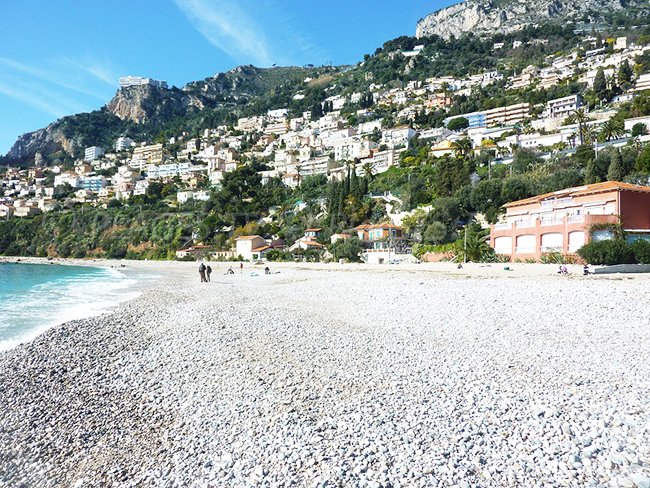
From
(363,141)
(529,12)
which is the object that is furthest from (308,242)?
(529,12)

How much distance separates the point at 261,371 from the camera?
7305 mm

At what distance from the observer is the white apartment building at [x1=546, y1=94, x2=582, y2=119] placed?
73.3 m

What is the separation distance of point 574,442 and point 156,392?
19.7ft

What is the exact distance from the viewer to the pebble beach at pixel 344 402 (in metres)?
4.23

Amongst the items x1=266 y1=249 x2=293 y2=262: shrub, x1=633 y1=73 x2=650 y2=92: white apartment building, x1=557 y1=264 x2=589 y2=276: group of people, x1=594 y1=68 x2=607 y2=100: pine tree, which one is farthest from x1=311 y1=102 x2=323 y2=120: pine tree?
x1=557 y1=264 x2=589 y2=276: group of people

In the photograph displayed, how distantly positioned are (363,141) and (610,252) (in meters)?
73.5

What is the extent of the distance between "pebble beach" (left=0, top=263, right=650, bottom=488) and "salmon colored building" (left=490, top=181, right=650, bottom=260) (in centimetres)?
1299

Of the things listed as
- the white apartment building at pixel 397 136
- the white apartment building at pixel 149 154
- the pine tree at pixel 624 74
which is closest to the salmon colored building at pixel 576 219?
the white apartment building at pixel 397 136

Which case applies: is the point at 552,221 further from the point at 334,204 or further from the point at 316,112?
the point at 316,112

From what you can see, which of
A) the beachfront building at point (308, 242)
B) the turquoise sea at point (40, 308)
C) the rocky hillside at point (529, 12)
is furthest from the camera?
the rocky hillside at point (529, 12)

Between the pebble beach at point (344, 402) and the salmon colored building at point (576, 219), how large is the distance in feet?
42.6

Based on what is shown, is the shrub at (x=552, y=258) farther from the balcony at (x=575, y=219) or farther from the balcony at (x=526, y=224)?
the balcony at (x=526, y=224)

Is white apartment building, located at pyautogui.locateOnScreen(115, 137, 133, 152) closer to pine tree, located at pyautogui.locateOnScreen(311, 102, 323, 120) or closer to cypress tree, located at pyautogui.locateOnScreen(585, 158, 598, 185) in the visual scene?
pine tree, located at pyautogui.locateOnScreen(311, 102, 323, 120)

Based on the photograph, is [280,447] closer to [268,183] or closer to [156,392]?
[156,392]
